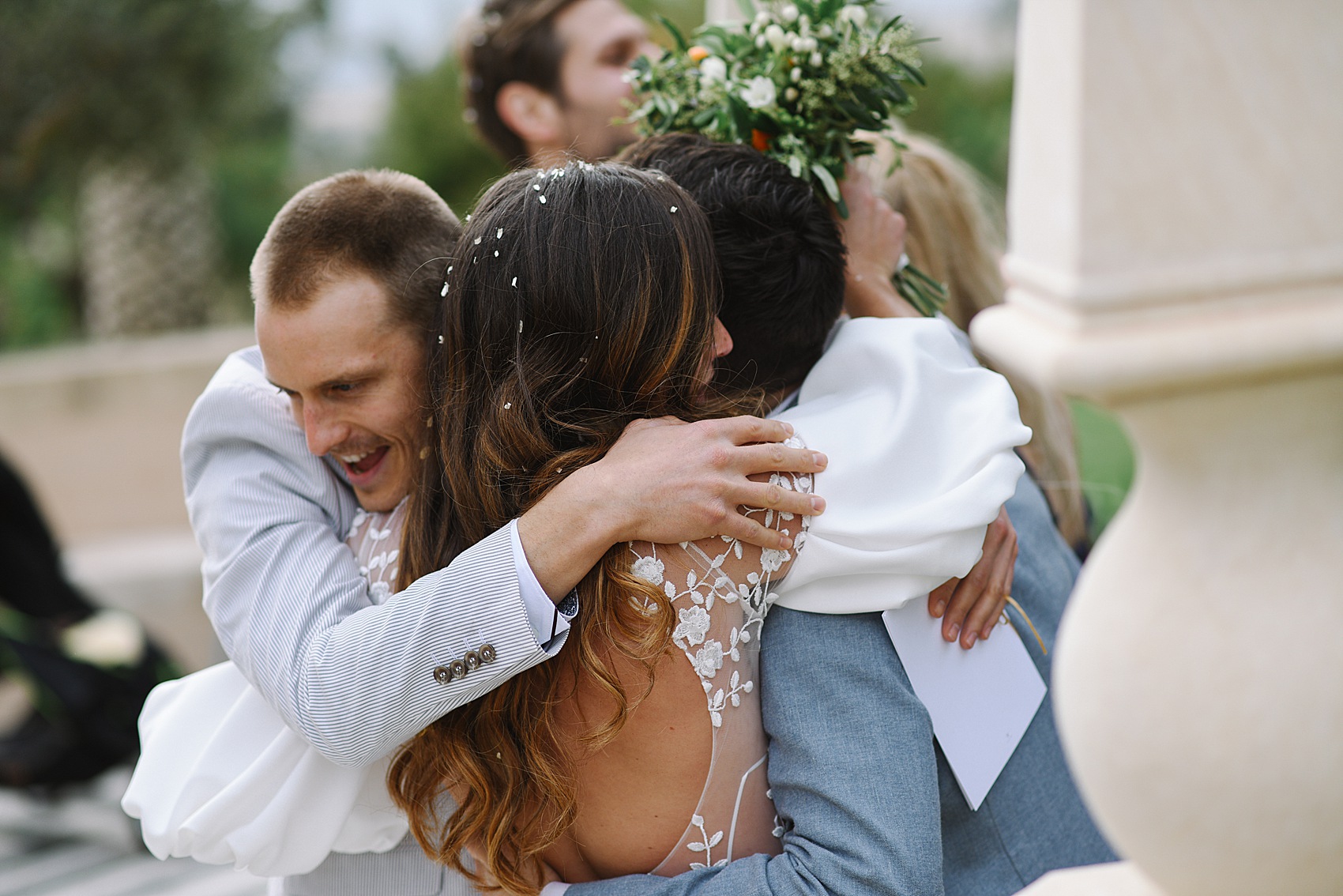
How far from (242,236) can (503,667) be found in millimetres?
12061

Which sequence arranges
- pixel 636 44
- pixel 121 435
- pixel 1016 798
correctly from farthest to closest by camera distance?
pixel 121 435, pixel 636 44, pixel 1016 798

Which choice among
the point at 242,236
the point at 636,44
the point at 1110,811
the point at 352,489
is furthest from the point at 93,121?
the point at 1110,811

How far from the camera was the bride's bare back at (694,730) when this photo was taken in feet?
4.57

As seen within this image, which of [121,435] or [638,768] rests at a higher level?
[638,768]

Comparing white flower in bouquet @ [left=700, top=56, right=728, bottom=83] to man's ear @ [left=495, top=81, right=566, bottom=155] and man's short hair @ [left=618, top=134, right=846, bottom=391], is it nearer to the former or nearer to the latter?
man's short hair @ [left=618, top=134, right=846, bottom=391]

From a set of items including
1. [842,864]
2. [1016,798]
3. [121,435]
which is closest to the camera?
[842,864]

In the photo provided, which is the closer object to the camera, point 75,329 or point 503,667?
point 503,667

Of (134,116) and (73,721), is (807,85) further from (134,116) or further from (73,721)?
(134,116)

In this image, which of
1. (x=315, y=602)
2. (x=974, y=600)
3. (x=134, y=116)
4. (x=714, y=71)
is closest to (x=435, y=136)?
(x=134, y=116)

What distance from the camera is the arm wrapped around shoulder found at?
4.60 ft

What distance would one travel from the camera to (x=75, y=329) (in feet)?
40.4

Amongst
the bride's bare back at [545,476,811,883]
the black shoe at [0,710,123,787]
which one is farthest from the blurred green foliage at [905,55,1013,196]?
the bride's bare back at [545,476,811,883]

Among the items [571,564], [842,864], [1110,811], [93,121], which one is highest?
[1110,811]

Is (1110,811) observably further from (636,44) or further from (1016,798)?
(636,44)
